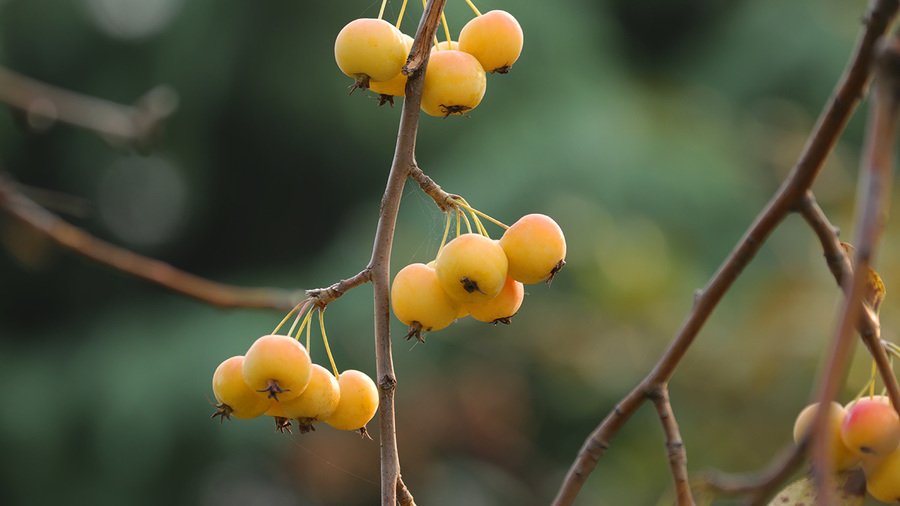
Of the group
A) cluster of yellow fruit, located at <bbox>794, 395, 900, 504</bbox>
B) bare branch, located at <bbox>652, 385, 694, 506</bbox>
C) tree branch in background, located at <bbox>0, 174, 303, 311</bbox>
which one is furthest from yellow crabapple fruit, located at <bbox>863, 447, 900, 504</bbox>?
tree branch in background, located at <bbox>0, 174, 303, 311</bbox>

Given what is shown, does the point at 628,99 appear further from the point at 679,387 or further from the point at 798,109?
the point at 679,387

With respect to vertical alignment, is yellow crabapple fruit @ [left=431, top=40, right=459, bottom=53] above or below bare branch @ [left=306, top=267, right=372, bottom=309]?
above

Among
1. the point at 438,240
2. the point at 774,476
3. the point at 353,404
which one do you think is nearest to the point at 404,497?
the point at 353,404

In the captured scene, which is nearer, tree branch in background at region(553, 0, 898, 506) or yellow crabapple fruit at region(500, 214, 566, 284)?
tree branch in background at region(553, 0, 898, 506)

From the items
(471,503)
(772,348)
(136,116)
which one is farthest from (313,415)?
(471,503)

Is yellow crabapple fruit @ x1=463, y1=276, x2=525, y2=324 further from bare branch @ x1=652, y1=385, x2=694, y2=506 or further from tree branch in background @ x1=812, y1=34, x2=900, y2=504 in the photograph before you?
tree branch in background @ x1=812, y1=34, x2=900, y2=504

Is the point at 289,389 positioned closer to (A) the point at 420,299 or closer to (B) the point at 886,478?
(A) the point at 420,299
